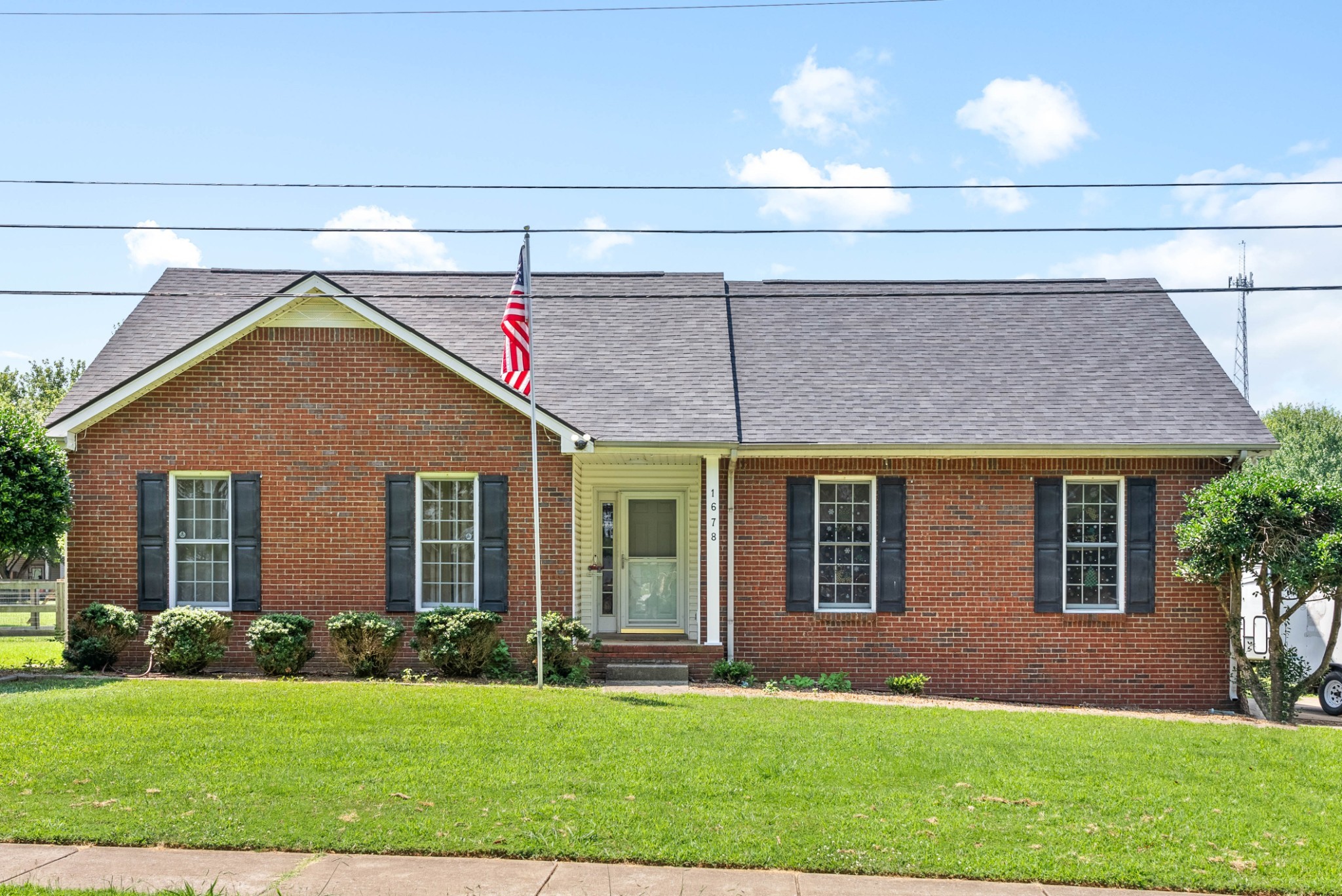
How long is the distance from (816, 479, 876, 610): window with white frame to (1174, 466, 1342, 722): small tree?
4.00 m

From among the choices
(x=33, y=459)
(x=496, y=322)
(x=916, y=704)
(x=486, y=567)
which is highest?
(x=496, y=322)

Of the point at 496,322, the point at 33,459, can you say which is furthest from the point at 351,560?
the point at 496,322

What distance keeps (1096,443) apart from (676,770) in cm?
852

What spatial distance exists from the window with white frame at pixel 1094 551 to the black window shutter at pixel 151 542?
463 inches

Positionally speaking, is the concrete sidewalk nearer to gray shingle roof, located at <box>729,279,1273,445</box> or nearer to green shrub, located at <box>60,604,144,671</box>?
green shrub, located at <box>60,604,144,671</box>

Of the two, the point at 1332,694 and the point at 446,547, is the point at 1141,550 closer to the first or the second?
the point at 1332,694

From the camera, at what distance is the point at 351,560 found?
1430cm

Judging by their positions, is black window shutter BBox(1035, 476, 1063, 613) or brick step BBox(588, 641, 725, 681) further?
black window shutter BBox(1035, 476, 1063, 613)

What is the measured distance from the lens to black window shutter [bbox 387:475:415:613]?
1425cm

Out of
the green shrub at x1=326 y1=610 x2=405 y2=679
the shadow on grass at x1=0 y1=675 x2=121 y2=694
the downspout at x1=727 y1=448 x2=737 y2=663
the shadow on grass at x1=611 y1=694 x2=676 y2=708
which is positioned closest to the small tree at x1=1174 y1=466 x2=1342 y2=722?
the downspout at x1=727 y1=448 x2=737 y2=663

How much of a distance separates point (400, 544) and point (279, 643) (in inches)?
74.8

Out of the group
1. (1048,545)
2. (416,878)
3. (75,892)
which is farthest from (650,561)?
(75,892)

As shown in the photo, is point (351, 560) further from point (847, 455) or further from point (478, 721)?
point (847, 455)

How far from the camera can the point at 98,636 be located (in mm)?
13680
